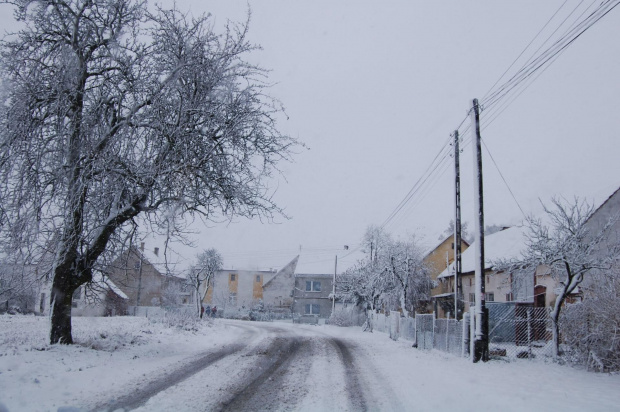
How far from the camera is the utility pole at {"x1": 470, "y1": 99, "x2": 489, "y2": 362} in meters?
13.8

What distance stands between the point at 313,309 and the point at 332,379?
55.8m

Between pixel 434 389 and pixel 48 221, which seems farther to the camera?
pixel 48 221

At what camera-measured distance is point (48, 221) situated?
10539 millimetres

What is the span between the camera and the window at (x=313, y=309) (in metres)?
64.9

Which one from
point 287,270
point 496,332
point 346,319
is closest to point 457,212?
point 496,332

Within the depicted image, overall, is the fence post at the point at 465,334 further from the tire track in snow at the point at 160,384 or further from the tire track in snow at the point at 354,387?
the tire track in snow at the point at 160,384

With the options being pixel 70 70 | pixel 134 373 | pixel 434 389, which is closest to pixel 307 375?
pixel 434 389

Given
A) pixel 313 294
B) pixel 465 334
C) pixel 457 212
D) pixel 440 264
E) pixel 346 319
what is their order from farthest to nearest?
1. pixel 313 294
2. pixel 440 264
3. pixel 346 319
4. pixel 457 212
5. pixel 465 334

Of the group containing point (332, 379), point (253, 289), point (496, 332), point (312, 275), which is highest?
point (312, 275)

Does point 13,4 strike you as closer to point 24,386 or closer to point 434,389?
point 24,386

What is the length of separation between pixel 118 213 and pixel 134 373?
390 cm

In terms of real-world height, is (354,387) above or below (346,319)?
above

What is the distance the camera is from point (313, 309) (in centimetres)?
6500

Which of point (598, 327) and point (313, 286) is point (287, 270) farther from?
point (598, 327)
